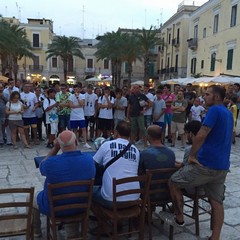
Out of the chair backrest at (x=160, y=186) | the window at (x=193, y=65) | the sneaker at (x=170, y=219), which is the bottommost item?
the sneaker at (x=170, y=219)

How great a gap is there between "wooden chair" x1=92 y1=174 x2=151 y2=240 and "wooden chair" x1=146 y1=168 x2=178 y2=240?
0.14 meters

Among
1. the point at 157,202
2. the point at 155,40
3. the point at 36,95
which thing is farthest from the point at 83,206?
the point at 155,40

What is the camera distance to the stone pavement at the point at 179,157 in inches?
143

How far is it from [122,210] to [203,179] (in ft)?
2.94

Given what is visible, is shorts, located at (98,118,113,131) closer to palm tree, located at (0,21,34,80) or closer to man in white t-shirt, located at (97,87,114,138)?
man in white t-shirt, located at (97,87,114,138)

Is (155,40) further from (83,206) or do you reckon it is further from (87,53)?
(83,206)

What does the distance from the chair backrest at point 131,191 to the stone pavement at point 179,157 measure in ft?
2.07

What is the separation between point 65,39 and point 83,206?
40270 mm

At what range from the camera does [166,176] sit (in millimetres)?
3463

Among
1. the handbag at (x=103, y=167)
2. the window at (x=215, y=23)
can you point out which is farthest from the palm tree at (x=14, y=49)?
the handbag at (x=103, y=167)

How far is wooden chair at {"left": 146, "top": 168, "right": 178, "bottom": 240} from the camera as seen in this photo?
11.0 ft

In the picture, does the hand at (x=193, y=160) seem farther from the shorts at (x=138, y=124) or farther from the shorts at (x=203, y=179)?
the shorts at (x=138, y=124)

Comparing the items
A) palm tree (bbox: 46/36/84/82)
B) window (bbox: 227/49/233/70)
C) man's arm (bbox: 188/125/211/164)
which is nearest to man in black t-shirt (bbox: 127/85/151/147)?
man's arm (bbox: 188/125/211/164)

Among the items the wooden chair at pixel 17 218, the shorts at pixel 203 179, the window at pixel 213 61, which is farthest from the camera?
the window at pixel 213 61
